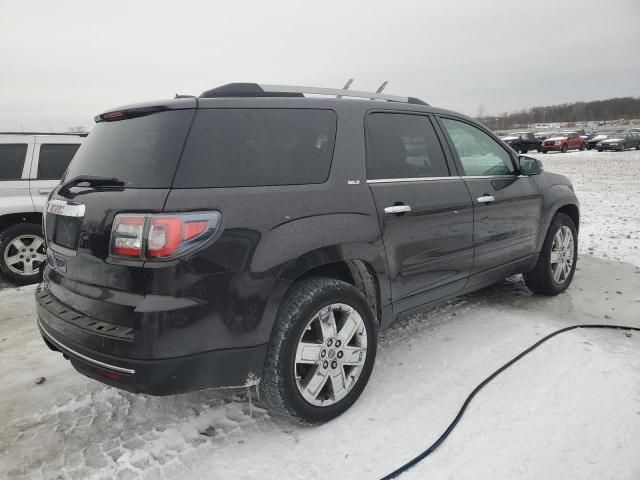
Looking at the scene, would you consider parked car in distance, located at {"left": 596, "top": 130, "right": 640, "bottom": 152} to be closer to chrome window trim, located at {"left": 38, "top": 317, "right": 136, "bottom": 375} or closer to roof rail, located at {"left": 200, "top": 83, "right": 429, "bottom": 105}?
roof rail, located at {"left": 200, "top": 83, "right": 429, "bottom": 105}

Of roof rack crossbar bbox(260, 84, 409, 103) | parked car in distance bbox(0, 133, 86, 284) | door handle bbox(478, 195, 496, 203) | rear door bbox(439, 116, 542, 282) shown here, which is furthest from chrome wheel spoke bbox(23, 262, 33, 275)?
door handle bbox(478, 195, 496, 203)

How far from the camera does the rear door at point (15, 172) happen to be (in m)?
5.60

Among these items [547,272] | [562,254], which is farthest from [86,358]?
[562,254]

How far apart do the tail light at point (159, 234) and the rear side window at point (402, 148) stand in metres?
1.15

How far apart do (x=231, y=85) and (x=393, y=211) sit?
46.6 inches

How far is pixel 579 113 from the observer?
387ft

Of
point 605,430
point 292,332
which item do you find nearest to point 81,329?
point 292,332

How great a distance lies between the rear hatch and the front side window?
2111 mm

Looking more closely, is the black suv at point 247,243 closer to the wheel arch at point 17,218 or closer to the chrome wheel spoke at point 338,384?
the chrome wheel spoke at point 338,384

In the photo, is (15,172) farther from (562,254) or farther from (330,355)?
(562,254)

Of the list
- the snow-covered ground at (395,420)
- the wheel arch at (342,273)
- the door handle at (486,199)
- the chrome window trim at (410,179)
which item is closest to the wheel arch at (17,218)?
the snow-covered ground at (395,420)

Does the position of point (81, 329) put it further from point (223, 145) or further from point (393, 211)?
point (393, 211)

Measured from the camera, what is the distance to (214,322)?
216 centimetres

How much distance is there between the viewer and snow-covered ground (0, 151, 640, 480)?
89.5 inches
